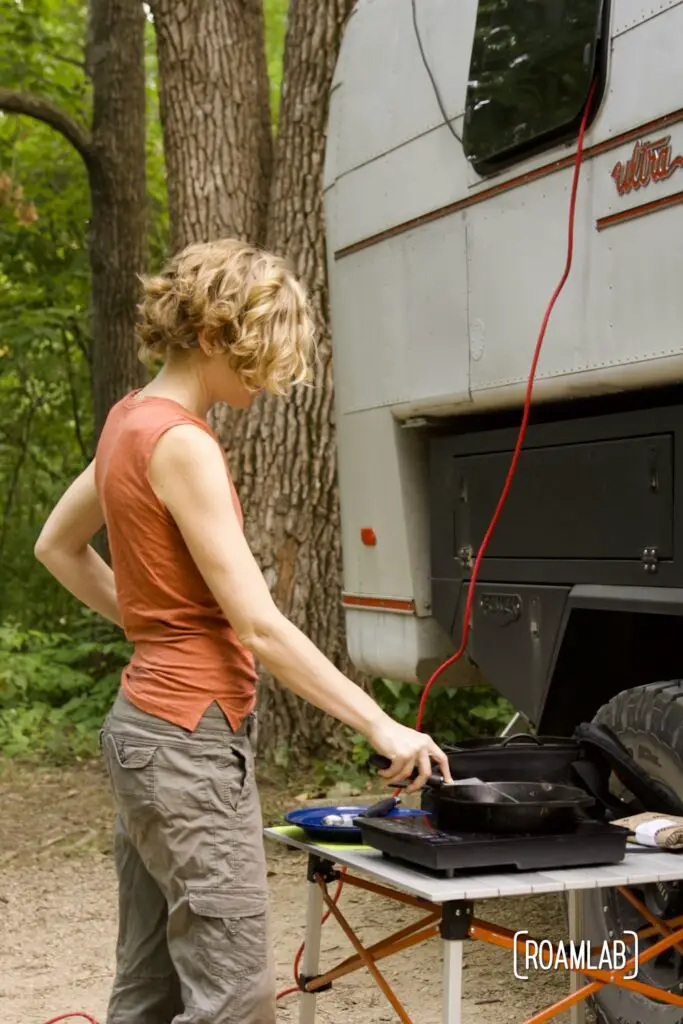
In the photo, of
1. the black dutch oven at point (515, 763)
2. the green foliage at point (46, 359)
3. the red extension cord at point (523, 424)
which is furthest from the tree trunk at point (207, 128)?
the black dutch oven at point (515, 763)

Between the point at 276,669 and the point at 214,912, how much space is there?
0.49 metres

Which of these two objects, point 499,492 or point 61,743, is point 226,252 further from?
point 61,743

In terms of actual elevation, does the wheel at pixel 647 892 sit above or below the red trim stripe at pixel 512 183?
below

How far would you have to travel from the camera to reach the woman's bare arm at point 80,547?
10.6ft

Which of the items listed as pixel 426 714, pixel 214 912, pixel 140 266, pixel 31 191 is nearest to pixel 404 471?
pixel 214 912

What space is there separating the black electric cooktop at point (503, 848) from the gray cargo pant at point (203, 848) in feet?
A: 0.99

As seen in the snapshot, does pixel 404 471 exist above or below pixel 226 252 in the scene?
below

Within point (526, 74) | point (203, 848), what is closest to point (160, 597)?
point (203, 848)

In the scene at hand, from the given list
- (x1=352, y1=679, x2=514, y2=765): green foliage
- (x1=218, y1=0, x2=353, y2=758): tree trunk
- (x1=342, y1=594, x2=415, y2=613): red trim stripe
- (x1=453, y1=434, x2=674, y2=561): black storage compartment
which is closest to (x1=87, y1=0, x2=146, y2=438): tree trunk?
(x1=218, y1=0, x2=353, y2=758): tree trunk

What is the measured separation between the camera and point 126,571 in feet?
9.55

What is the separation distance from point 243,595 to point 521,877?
74 cm

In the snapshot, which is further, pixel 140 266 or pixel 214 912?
pixel 140 266

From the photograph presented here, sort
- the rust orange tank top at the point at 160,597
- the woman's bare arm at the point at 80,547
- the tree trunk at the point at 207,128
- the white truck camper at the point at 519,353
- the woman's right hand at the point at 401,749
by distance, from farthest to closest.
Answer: the tree trunk at the point at 207,128
the white truck camper at the point at 519,353
the woman's bare arm at the point at 80,547
the rust orange tank top at the point at 160,597
the woman's right hand at the point at 401,749

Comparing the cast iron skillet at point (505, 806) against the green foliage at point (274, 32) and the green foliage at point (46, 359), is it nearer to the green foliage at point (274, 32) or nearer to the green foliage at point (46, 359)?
the green foliage at point (46, 359)
